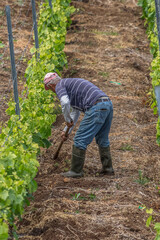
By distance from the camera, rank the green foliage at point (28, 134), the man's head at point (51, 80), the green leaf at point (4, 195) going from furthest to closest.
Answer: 1. the man's head at point (51, 80)
2. the green foliage at point (28, 134)
3. the green leaf at point (4, 195)

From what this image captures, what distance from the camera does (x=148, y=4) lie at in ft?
39.0

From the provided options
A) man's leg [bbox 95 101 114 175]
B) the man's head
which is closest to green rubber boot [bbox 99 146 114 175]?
man's leg [bbox 95 101 114 175]

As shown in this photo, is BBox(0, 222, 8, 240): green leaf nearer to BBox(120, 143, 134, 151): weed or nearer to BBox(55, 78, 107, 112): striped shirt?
BBox(55, 78, 107, 112): striped shirt

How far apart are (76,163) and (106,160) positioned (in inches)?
16.8

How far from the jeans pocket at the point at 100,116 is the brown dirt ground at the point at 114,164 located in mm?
751

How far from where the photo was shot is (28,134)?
4816 mm

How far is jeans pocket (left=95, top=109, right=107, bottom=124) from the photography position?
212 inches

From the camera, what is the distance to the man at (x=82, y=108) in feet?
17.7

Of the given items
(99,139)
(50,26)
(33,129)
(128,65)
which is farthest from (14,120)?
(128,65)

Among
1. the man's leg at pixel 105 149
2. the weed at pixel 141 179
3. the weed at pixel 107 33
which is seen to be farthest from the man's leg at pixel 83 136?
the weed at pixel 107 33

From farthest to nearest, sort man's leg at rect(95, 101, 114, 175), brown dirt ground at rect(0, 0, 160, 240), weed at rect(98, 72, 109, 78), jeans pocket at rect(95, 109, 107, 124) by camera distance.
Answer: weed at rect(98, 72, 109, 78)
man's leg at rect(95, 101, 114, 175)
jeans pocket at rect(95, 109, 107, 124)
brown dirt ground at rect(0, 0, 160, 240)

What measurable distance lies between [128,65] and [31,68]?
3.84 meters

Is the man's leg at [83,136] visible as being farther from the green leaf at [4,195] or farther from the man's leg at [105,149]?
the green leaf at [4,195]

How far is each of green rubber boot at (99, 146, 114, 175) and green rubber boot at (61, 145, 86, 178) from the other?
12.9 inches
